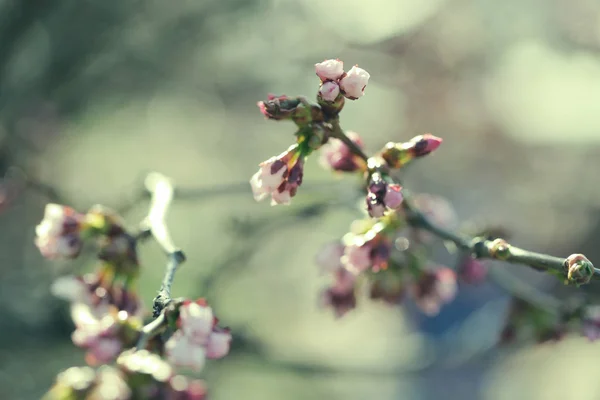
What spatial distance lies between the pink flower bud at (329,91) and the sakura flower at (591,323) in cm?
80

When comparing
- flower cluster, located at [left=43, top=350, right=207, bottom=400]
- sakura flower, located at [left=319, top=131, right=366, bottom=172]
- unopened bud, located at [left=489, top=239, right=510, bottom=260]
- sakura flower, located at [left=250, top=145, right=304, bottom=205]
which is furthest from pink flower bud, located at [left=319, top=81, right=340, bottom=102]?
flower cluster, located at [left=43, top=350, right=207, bottom=400]

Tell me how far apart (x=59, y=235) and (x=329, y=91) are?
27.2 inches

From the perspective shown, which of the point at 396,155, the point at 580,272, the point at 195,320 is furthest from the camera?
the point at 396,155

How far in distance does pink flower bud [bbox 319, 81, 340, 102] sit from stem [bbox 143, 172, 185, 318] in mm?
361

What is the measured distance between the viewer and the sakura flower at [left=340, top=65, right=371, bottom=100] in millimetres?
1136

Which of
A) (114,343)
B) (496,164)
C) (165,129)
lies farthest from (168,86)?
(496,164)

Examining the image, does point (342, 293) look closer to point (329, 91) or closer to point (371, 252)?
point (371, 252)

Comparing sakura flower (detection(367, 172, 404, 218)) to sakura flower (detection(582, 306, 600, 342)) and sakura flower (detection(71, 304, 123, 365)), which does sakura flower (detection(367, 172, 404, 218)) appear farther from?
sakura flower (detection(582, 306, 600, 342))

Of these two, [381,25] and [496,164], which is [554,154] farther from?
[381,25]

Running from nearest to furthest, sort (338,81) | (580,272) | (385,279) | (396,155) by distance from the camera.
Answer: (580,272)
(338,81)
(396,155)
(385,279)

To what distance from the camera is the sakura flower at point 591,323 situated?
1.48m

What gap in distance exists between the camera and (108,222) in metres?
1.42

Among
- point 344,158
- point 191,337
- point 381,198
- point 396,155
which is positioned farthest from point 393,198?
point 191,337

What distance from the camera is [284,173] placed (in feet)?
3.93
